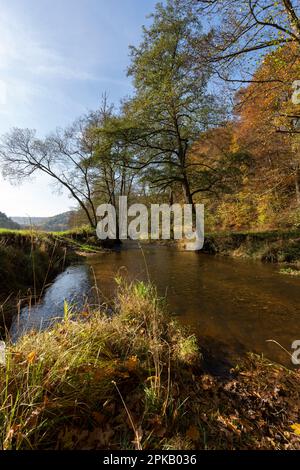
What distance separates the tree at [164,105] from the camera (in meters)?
10.8

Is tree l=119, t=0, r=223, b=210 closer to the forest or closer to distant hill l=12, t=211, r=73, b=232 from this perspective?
the forest

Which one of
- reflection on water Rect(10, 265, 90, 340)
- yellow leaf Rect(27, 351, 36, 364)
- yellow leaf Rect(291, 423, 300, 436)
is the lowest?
yellow leaf Rect(291, 423, 300, 436)

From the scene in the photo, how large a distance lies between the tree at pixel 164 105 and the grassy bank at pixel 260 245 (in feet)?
10.2

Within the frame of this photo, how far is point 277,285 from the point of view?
230 inches

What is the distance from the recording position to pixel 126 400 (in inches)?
74.7

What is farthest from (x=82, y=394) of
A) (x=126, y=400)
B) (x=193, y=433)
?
(x=193, y=433)

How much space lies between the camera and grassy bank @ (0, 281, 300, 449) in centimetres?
150

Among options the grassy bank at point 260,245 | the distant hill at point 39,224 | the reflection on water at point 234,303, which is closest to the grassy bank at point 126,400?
the reflection on water at point 234,303

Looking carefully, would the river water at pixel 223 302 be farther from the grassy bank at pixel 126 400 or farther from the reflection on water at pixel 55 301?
the grassy bank at pixel 126 400

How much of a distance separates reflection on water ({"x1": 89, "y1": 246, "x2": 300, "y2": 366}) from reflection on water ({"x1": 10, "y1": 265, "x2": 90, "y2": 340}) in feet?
1.93

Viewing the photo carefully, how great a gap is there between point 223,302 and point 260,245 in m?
6.48

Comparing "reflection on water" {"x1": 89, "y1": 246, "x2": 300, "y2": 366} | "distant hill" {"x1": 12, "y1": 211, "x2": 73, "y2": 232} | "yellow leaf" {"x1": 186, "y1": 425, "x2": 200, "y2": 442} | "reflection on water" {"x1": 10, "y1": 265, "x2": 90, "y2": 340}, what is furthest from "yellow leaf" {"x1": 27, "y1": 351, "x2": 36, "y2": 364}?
"reflection on water" {"x1": 89, "y1": 246, "x2": 300, "y2": 366}

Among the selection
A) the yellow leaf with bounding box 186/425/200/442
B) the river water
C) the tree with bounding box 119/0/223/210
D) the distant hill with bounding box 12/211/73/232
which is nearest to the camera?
the yellow leaf with bounding box 186/425/200/442
